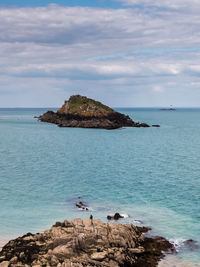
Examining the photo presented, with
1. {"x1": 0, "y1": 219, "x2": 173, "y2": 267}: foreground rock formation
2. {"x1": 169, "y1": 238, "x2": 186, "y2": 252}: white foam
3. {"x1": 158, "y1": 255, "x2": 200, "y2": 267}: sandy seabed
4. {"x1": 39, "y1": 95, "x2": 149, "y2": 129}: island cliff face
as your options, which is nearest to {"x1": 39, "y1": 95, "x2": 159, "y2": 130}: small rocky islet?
{"x1": 39, "y1": 95, "x2": 149, "y2": 129}: island cliff face

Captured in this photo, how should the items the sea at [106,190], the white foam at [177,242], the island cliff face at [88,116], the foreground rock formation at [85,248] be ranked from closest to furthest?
the foreground rock formation at [85,248] → the white foam at [177,242] → the sea at [106,190] → the island cliff face at [88,116]

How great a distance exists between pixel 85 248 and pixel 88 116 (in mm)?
137952

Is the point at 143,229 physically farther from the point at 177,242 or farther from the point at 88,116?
the point at 88,116

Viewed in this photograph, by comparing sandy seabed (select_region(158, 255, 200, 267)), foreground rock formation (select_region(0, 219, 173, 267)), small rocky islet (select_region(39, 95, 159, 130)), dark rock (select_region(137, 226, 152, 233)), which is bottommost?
sandy seabed (select_region(158, 255, 200, 267))

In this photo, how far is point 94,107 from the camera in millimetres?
162875

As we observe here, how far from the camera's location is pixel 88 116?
159 m

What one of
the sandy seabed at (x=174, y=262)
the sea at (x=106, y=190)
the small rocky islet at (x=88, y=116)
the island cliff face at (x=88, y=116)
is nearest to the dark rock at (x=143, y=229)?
the sea at (x=106, y=190)

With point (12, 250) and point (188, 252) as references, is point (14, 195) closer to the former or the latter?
point (12, 250)

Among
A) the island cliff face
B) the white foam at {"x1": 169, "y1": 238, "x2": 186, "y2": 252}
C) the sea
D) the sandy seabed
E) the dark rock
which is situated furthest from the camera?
the island cliff face

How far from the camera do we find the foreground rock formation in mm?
21653

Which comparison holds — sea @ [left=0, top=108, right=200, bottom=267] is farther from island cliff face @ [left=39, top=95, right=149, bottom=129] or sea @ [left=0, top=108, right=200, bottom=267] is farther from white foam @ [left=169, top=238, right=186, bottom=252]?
island cliff face @ [left=39, top=95, right=149, bottom=129]

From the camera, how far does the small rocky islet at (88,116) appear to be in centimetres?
14688

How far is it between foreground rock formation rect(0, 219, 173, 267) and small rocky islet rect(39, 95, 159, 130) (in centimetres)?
11592

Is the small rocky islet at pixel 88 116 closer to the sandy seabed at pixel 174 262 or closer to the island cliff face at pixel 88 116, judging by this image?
the island cliff face at pixel 88 116
